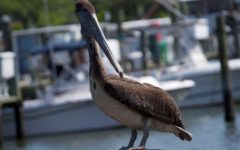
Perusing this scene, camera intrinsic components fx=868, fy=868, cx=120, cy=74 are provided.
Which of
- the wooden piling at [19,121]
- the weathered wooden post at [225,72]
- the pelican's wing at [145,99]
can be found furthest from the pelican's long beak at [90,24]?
the wooden piling at [19,121]

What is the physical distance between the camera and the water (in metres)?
18.7

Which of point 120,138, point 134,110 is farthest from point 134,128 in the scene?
point 120,138

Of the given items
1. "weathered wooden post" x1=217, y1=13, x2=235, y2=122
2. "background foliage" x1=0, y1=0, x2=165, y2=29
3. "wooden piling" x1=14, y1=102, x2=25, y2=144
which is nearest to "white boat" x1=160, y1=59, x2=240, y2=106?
"weathered wooden post" x1=217, y1=13, x2=235, y2=122

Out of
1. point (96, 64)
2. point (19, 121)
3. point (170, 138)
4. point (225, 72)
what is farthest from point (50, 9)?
point (96, 64)

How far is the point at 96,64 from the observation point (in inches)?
352

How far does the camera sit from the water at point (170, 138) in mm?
18703

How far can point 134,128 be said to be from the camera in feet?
29.7

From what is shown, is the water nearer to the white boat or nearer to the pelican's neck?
the white boat

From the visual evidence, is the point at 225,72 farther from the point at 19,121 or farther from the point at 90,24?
the point at 90,24

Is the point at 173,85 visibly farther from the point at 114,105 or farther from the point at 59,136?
the point at 114,105

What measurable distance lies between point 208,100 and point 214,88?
544 mm

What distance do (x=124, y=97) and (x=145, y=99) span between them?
31 centimetres

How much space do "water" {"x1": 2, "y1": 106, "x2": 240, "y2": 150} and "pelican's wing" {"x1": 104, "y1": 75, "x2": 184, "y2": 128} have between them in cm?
684

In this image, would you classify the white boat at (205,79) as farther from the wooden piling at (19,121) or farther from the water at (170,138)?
the wooden piling at (19,121)
